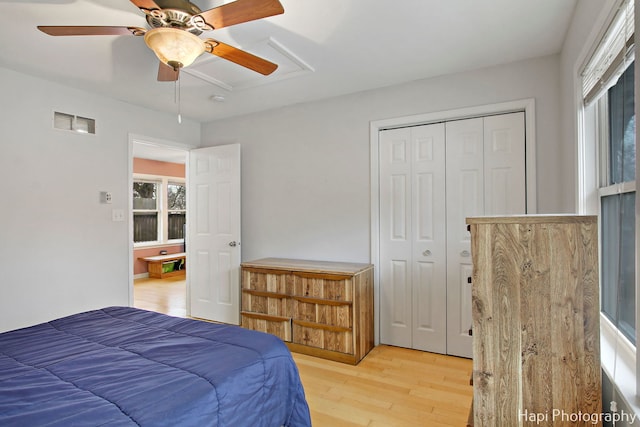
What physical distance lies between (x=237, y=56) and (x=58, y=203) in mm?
2326

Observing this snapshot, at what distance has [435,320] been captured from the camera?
10.1ft

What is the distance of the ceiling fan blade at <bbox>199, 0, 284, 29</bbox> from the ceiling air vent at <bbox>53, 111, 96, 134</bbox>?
2332 mm

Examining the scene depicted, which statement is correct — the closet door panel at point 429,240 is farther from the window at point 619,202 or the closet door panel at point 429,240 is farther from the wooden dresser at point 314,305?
the window at point 619,202

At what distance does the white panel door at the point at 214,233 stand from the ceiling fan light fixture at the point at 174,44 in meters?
2.23

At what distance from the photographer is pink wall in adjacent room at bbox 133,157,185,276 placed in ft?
22.3

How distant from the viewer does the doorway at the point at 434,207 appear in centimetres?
285

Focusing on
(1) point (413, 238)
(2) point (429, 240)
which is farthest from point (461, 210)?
(1) point (413, 238)

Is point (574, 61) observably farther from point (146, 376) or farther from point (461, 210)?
point (146, 376)

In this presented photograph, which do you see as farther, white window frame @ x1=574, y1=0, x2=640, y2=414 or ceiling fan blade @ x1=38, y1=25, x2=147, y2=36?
ceiling fan blade @ x1=38, y1=25, x2=147, y2=36

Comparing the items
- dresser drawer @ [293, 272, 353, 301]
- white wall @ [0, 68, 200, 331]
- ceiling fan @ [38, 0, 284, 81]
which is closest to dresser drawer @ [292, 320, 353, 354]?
dresser drawer @ [293, 272, 353, 301]

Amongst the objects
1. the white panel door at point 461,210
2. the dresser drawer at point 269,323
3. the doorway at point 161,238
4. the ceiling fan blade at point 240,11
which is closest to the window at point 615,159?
the white panel door at point 461,210

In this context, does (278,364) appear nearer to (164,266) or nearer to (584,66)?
(584,66)

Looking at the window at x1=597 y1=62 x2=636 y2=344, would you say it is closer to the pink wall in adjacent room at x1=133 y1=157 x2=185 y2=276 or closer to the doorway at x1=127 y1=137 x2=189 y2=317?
the doorway at x1=127 y1=137 x2=189 y2=317

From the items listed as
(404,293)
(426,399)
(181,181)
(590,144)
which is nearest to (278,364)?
(426,399)
